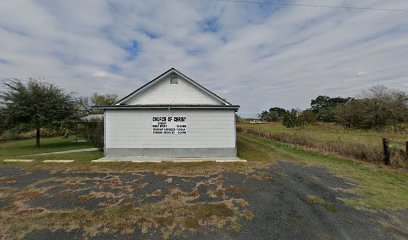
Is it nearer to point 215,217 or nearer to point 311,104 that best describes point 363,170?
point 215,217

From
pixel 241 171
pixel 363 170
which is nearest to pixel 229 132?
pixel 241 171

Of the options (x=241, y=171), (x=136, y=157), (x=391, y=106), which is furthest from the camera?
(x=391, y=106)

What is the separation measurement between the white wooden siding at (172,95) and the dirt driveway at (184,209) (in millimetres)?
6063

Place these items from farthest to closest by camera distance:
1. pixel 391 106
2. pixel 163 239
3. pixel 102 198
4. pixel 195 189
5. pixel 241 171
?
pixel 391 106 < pixel 241 171 < pixel 195 189 < pixel 102 198 < pixel 163 239

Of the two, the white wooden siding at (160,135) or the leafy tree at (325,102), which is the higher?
the leafy tree at (325,102)

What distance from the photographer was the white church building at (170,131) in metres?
11.9

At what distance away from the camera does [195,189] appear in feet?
22.2

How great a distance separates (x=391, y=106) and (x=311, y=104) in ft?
152

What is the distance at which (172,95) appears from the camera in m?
13.4

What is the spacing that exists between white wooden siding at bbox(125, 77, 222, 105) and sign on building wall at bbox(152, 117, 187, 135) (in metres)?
1.64

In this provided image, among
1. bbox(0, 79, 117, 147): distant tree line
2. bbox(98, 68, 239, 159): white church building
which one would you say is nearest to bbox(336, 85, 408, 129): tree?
bbox(98, 68, 239, 159): white church building

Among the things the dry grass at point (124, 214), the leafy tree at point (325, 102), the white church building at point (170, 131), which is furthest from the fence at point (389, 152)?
the leafy tree at point (325, 102)

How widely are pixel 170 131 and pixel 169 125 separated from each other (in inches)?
13.9

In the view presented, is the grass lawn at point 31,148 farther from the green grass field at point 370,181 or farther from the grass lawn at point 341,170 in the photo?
the green grass field at point 370,181
